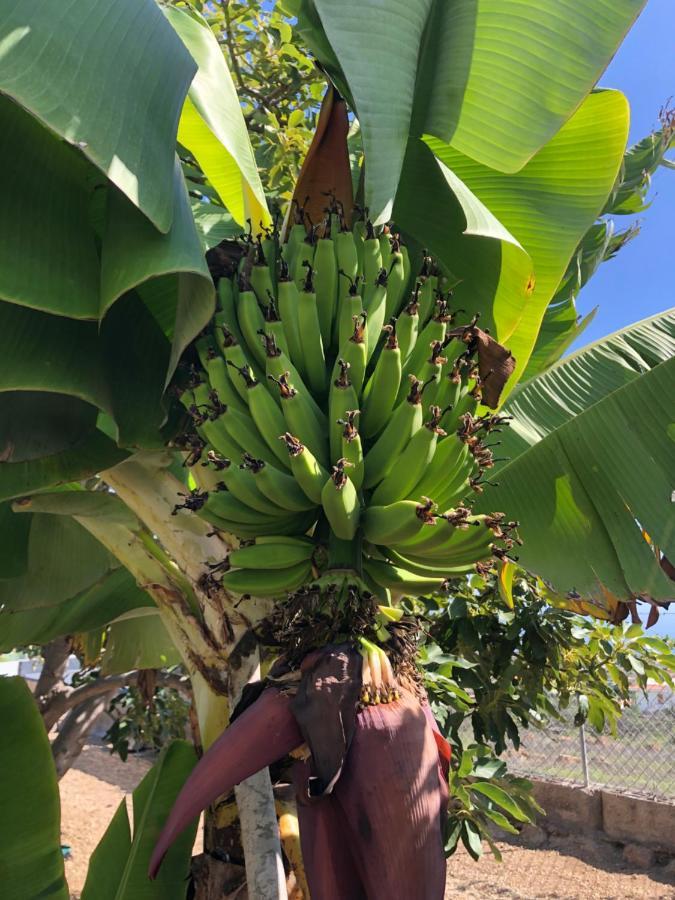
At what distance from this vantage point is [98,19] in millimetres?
1238

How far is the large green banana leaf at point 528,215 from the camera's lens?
1.70 metres

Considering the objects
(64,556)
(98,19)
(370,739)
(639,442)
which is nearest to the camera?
(370,739)

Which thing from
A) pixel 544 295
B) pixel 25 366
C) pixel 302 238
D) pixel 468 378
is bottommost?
pixel 468 378

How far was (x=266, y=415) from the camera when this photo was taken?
132cm

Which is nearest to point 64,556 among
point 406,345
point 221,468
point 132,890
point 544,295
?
point 132,890

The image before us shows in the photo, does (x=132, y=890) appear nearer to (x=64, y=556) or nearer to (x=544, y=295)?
(x=64, y=556)

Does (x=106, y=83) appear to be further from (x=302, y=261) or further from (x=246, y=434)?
(x=246, y=434)

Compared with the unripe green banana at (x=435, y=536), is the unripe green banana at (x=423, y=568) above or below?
below

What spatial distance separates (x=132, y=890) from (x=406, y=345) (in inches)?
64.6

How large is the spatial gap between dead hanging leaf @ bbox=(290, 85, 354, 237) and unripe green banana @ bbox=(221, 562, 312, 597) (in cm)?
73

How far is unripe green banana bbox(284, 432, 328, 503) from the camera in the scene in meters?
1.17

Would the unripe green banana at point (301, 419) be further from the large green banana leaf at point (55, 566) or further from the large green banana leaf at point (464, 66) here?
the large green banana leaf at point (55, 566)

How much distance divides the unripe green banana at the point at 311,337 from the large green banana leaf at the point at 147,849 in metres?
1.23

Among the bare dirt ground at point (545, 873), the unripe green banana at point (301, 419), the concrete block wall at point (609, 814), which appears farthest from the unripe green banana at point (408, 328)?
the concrete block wall at point (609, 814)
